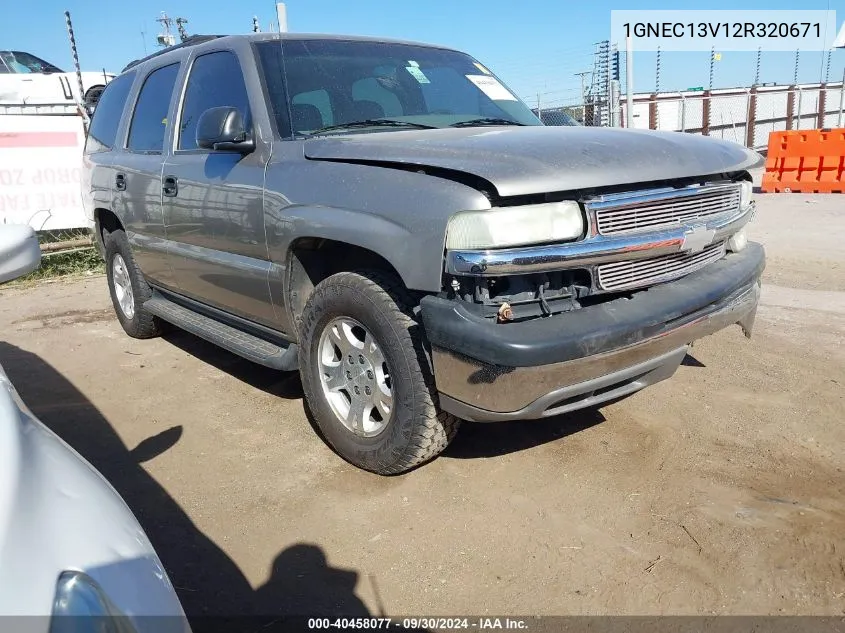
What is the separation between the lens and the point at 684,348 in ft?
9.23

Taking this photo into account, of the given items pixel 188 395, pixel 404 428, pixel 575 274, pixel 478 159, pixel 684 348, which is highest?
pixel 478 159

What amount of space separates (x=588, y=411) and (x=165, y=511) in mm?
2122

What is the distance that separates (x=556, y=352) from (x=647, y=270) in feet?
2.13

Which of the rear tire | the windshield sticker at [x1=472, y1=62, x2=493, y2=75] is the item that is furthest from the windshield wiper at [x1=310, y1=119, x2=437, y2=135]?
the rear tire

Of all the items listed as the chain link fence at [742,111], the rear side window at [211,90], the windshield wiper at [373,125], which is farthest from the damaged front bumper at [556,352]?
the chain link fence at [742,111]

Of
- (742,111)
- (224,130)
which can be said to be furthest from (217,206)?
(742,111)

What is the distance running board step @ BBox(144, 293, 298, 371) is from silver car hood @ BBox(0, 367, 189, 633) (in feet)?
6.35

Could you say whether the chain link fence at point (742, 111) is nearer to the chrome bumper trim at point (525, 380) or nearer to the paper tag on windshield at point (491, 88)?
the paper tag on windshield at point (491, 88)

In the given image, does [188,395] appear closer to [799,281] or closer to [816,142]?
[799,281]

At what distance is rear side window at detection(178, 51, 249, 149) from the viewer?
11.7 ft

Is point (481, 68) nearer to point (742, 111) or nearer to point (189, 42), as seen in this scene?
point (189, 42)

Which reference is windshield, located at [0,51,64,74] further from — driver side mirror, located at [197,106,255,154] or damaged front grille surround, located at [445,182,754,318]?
damaged front grille surround, located at [445,182,754,318]

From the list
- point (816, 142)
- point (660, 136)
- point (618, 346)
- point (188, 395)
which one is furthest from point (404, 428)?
point (816, 142)

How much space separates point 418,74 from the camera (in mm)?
3854
